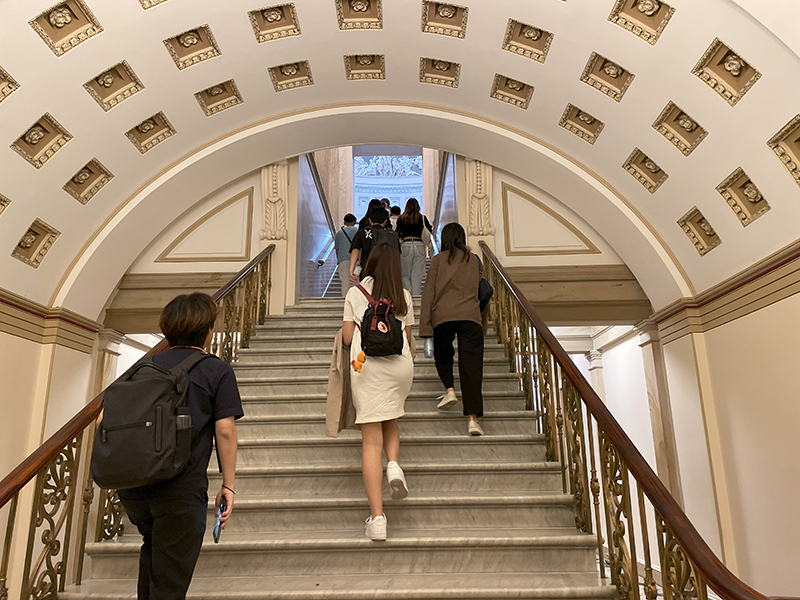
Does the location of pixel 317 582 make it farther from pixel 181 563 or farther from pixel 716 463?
pixel 716 463

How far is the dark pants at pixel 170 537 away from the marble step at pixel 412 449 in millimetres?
1826

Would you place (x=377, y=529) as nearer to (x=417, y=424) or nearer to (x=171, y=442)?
(x=417, y=424)

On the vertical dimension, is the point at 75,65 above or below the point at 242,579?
above

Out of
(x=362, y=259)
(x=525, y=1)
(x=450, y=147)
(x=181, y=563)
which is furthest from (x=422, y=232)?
(x=181, y=563)

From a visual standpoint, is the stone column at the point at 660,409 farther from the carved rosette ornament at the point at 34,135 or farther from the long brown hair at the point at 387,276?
the carved rosette ornament at the point at 34,135

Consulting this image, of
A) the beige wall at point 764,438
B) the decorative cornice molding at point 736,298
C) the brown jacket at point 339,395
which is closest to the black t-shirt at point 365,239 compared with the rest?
the brown jacket at point 339,395

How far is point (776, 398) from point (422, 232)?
3.64 metres

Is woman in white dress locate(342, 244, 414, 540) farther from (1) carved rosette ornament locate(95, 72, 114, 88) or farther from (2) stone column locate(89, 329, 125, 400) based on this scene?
(2) stone column locate(89, 329, 125, 400)

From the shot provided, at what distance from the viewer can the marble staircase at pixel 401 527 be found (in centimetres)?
257

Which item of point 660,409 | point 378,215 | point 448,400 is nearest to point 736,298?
point 660,409

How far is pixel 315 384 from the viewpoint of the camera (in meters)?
4.64

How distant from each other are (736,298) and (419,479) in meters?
3.89

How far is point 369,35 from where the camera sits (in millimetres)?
5891

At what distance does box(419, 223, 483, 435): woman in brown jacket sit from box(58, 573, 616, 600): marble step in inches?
45.5
